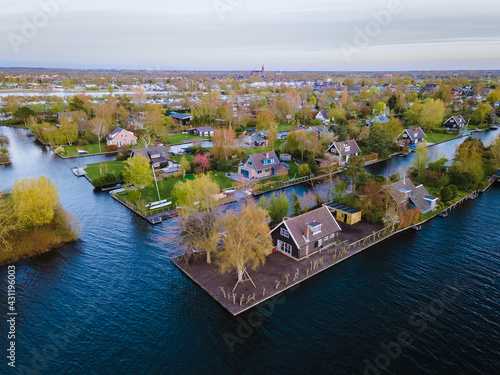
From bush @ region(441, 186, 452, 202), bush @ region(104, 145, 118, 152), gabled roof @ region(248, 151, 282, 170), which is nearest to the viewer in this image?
bush @ region(441, 186, 452, 202)

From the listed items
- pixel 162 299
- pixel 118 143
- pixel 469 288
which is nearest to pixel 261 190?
pixel 162 299

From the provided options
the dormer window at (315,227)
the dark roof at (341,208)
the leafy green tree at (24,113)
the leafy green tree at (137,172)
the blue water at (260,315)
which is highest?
the leafy green tree at (24,113)

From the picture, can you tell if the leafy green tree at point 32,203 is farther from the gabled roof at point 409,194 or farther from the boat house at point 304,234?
the gabled roof at point 409,194

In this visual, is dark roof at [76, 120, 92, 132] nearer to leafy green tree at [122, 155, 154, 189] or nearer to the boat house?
leafy green tree at [122, 155, 154, 189]

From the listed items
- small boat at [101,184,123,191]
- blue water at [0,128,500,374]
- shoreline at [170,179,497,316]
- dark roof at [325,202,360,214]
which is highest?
dark roof at [325,202,360,214]

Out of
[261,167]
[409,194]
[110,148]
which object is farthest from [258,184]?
[110,148]

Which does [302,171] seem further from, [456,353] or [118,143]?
[118,143]

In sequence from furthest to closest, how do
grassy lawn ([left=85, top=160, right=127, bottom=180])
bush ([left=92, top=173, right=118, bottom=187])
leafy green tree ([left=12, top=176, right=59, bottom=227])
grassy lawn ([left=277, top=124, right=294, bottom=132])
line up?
grassy lawn ([left=277, top=124, right=294, bottom=132]), grassy lawn ([left=85, top=160, right=127, bottom=180]), bush ([left=92, top=173, right=118, bottom=187]), leafy green tree ([left=12, top=176, right=59, bottom=227])

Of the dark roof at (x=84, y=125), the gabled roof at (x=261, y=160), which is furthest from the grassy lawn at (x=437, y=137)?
the dark roof at (x=84, y=125)

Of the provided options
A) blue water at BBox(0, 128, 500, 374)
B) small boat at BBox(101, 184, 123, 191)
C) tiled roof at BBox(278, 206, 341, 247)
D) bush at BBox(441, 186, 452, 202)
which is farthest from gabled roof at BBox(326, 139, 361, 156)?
small boat at BBox(101, 184, 123, 191)
